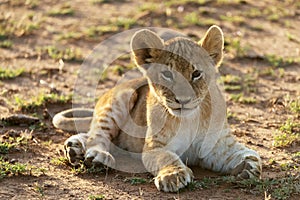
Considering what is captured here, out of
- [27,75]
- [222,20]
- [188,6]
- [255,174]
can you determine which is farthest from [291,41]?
[255,174]

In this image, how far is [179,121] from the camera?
5.46 meters

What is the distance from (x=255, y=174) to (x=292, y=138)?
4.02ft

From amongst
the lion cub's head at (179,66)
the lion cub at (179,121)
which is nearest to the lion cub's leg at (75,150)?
the lion cub at (179,121)

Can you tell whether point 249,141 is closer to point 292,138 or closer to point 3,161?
point 292,138

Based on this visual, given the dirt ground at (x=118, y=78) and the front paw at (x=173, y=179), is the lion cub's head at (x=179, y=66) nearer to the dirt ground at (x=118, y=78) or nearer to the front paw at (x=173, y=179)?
the front paw at (x=173, y=179)

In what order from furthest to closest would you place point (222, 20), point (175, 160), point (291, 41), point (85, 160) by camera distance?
point (222, 20)
point (291, 41)
point (85, 160)
point (175, 160)

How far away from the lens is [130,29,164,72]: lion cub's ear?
548cm

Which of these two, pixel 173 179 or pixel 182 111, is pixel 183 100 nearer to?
pixel 182 111

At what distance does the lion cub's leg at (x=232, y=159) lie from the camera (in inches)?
205

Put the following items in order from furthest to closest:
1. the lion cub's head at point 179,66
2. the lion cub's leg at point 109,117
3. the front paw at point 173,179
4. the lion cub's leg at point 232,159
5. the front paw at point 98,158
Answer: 1. the lion cub's leg at point 109,117
2. the front paw at point 98,158
3. the lion cub's leg at point 232,159
4. the lion cub's head at point 179,66
5. the front paw at point 173,179

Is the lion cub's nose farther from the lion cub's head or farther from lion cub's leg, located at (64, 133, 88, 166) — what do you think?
lion cub's leg, located at (64, 133, 88, 166)

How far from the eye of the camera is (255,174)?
5176 millimetres

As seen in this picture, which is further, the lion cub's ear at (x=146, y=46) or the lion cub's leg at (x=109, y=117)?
the lion cub's leg at (x=109, y=117)

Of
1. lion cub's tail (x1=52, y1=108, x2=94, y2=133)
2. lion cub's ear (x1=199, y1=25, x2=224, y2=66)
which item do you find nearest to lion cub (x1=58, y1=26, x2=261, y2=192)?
lion cub's ear (x1=199, y1=25, x2=224, y2=66)
